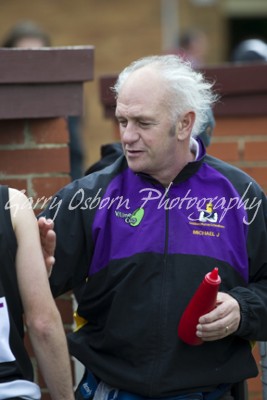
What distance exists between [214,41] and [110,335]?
11.7 metres

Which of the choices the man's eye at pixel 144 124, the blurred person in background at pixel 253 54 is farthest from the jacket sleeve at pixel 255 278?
the blurred person in background at pixel 253 54

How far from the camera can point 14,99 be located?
4285 millimetres

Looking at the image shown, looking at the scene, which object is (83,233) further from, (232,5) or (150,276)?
(232,5)

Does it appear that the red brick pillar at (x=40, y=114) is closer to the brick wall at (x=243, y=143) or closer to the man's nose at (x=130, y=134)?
the man's nose at (x=130, y=134)

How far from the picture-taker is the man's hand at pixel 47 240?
3469 mm

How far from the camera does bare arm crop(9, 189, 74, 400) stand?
3281mm

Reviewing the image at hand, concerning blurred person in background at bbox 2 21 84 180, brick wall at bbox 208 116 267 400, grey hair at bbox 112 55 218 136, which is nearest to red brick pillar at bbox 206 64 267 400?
brick wall at bbox 208 116 267 400

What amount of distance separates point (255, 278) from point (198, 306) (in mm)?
465

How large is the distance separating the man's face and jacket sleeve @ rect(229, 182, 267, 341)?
0.42 meters

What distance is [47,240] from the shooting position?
3.50 meters

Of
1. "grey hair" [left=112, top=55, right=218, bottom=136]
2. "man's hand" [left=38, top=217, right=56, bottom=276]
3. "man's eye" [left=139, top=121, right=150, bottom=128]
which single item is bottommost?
"man's hand" [left=38, top=217, right=56, bottom=276]

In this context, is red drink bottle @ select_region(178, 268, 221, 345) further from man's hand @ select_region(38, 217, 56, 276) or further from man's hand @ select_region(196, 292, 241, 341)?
man's hand @ select_region(38, 217, 56, 276)

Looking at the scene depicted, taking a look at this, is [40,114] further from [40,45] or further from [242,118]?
[40,45]

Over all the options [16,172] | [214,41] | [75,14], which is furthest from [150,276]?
[214,41]
